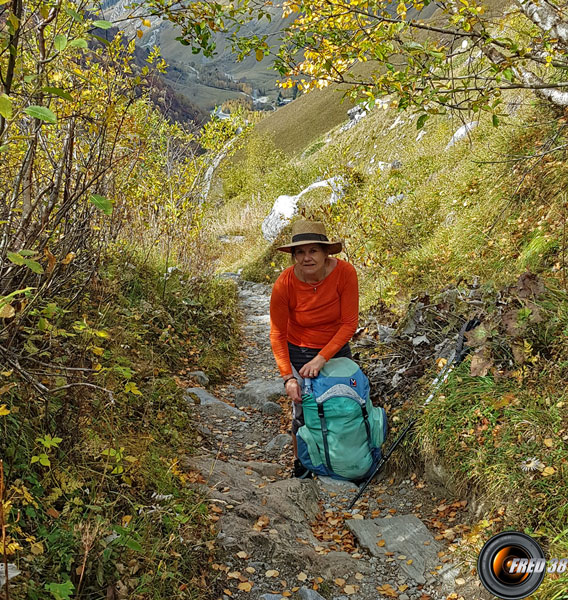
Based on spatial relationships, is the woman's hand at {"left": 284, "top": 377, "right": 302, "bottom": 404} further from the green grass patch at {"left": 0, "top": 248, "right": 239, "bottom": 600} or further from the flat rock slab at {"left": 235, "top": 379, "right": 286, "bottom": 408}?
the flat rock slab at {"left": 235, "top": 379, "right": 286, "bottom": 408}

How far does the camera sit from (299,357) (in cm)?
457

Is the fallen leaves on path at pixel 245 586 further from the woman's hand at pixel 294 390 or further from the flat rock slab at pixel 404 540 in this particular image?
the woman's hand at pixel 294 390

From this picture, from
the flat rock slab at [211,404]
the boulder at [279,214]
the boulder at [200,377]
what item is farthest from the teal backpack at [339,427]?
the boulder at [279,214]

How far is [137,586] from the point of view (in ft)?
7.82

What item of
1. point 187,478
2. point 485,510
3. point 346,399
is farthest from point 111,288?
point 485,510

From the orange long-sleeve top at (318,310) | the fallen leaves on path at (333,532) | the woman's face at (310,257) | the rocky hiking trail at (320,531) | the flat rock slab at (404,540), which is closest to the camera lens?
the rocky hiking trail at (320,531)

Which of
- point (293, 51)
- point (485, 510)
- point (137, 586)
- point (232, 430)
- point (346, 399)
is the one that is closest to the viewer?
point (137, 586)

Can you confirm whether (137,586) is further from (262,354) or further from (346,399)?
(262,354)

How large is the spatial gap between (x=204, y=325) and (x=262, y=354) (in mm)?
1089

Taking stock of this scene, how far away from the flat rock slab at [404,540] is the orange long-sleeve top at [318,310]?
1412mm

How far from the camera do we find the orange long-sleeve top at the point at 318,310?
440 cm

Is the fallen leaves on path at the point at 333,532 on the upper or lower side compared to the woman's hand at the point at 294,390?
lower

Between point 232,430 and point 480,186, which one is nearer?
point 232,430

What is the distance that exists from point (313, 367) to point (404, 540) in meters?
1.52
